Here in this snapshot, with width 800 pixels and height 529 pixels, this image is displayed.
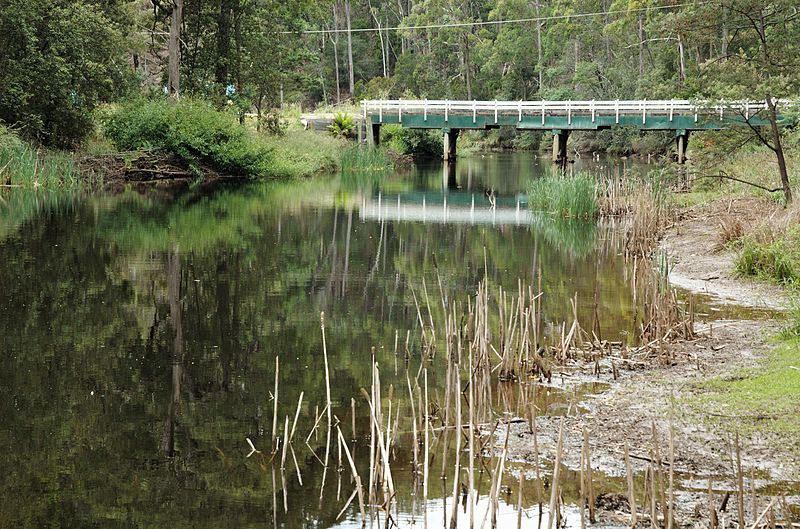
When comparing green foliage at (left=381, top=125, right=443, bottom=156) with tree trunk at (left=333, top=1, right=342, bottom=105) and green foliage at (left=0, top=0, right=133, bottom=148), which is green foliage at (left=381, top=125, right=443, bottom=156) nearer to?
tree trunk at (left=333, top=1, right=342, bottom=105)

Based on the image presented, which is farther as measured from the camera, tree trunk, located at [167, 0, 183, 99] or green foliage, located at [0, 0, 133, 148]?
tree trunk, located at [167, 0, 183, 99]

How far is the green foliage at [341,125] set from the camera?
55841 mm

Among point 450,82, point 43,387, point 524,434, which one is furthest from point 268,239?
point 450,82

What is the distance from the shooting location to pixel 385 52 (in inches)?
3610

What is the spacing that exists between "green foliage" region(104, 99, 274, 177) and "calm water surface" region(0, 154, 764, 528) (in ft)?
33.6

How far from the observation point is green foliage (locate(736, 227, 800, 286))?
45.1 ft

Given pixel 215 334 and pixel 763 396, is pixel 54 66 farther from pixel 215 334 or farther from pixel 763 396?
pixel 763 396

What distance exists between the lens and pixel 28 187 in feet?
106

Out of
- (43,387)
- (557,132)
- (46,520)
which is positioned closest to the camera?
(46,520)

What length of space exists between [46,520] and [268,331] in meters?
6.06

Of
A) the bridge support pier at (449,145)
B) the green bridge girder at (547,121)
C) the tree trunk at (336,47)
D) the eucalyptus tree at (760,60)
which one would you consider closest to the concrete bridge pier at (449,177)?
the bridge support pier at (449,145)

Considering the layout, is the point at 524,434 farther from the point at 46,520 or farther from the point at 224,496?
the point at 46,520

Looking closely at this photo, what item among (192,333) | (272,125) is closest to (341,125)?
(272,125)

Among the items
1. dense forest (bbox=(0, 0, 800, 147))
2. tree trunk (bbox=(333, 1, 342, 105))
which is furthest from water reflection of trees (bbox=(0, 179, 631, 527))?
tree trunk (bbox=(333, 1, 342, 105))
